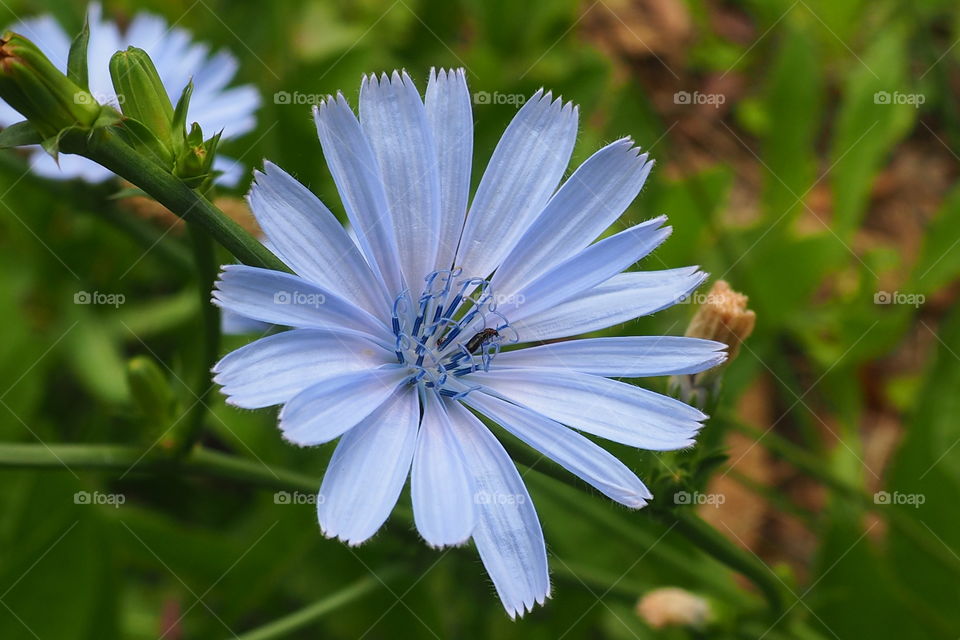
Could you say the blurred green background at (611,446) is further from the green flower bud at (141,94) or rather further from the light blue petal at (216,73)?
the green flower bud at (141,94)

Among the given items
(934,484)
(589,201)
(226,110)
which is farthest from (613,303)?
(934,484)

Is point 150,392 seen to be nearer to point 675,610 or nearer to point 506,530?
point 506,530

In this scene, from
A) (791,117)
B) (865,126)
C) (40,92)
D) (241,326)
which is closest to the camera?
(40,92)

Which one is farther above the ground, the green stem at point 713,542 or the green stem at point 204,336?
the green stem at point 204,336

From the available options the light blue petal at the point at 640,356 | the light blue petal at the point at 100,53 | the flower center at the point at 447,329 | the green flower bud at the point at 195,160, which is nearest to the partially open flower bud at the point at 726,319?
the light blue petal at the point at 640,356

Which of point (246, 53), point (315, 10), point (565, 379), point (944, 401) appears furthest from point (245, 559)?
point (315, 10)

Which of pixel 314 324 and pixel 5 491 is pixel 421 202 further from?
pixel 5 491

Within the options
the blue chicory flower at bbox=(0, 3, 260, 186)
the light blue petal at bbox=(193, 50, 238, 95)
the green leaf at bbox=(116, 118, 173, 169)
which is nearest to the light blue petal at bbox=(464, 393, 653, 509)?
the green leaf at bbox=(116, 118, 173, 169)
